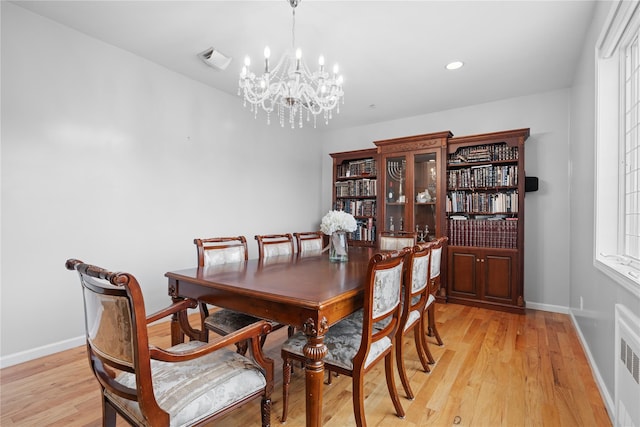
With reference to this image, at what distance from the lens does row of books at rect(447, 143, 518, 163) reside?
355 centimetres

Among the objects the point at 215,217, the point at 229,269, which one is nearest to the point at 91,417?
the point at 229,269

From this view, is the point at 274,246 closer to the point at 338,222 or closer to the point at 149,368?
the point at 338,222

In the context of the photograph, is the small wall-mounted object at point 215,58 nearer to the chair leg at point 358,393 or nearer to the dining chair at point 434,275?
the dining chair at point 434,275

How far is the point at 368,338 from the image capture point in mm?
1412

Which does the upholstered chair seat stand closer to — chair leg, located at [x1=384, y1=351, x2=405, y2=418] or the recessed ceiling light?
chair leg, located at [x1=384, y1=351, x2=405, y2=418]

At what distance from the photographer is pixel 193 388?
1.13 meters

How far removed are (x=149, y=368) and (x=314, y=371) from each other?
2.13ft

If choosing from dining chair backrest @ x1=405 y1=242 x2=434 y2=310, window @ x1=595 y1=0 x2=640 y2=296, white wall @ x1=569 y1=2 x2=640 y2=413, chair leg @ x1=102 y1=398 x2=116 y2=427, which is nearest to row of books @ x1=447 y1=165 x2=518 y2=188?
white wall @ x1=569 y1=2 x2=640 y2=413

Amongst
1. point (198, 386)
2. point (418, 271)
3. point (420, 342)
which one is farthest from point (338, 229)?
point (198, 386)

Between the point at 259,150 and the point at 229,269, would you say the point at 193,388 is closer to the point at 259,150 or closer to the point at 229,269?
the point at 229,269

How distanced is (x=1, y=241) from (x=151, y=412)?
2.13 metres

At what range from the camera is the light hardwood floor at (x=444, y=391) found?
1665 mm

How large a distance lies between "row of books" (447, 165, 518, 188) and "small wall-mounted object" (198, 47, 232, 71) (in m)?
2.88

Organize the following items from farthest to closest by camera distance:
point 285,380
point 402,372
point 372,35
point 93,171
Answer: point 93,171 → point 372,35 → point 402,372 → point 285,380
